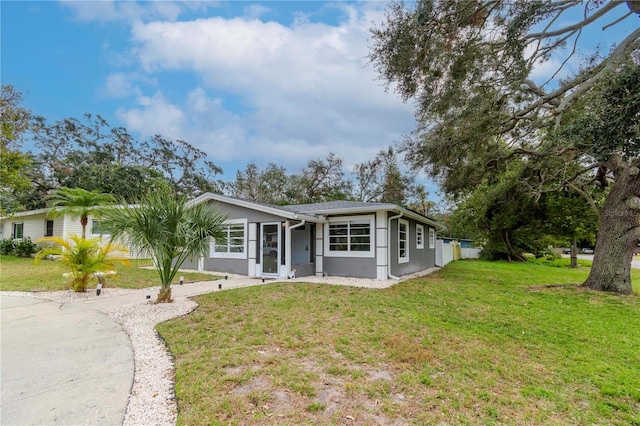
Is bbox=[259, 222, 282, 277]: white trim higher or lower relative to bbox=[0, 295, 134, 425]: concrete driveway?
higher

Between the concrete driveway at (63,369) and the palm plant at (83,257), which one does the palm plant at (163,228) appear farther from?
the palm plant at (83,257)

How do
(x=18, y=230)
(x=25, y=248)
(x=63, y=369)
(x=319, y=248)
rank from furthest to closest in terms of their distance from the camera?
1. (x=18, y=230)
2. (x=25, y=248)
3. (x=319, y=248)
4. (x=63, y=369)

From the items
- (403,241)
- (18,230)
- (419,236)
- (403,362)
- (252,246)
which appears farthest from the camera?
(18,230)

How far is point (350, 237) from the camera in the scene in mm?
11680

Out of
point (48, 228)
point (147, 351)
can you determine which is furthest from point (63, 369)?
point (48, 228)

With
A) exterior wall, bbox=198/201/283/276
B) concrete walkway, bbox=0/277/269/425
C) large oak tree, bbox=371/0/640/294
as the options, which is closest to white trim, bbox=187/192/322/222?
exterior wall, bbox=198/201/283/276

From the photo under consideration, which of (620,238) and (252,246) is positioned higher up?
(620,238)

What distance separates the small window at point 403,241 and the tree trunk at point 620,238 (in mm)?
5748

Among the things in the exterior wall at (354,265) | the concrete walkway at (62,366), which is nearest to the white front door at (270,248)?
the exterior wall at (354,265)

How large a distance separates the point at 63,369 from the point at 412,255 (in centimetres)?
1261

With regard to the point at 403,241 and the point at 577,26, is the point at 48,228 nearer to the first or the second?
the point at 403,241

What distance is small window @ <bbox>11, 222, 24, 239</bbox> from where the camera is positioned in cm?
2092

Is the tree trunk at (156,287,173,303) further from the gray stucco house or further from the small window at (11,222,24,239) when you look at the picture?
the small window at (11,222,24,239)

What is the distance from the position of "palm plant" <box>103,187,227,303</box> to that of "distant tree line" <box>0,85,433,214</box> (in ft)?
36.5
